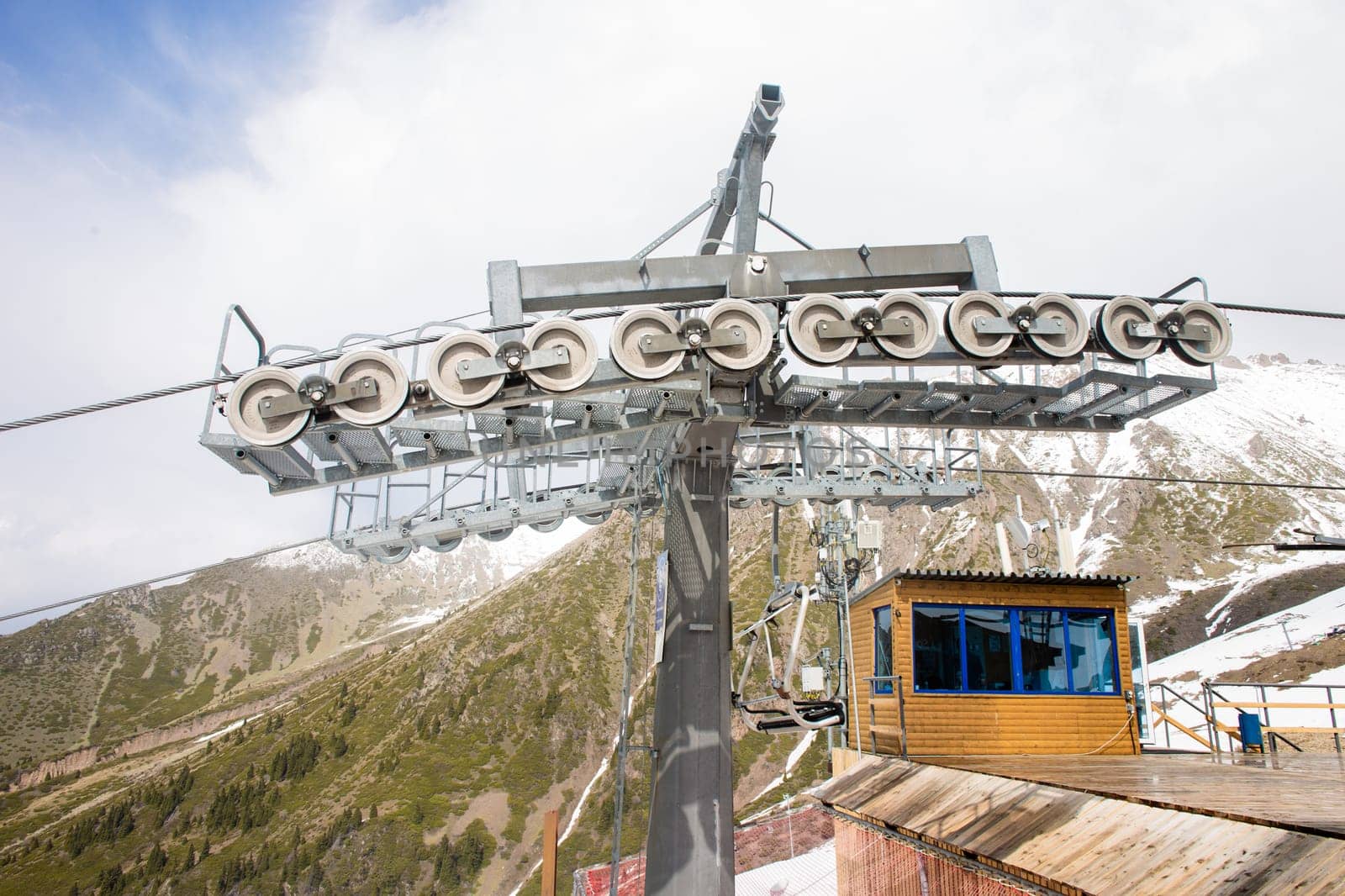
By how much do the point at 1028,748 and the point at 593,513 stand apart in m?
9.21

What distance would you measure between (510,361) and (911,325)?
3664 mm

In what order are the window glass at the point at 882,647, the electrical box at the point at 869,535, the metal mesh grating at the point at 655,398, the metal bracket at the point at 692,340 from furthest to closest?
the electrical box at the point at 869,535 < the window glass at the point at 882,647 < the metal mesh grating at the point at 655,398 < the metal bracket at the point at 692,340

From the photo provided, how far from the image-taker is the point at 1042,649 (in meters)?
13.3

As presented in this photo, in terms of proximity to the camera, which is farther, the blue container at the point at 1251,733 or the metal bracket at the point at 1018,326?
the blue container at the point at 1251,733

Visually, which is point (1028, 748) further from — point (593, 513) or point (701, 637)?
point (593, 513)

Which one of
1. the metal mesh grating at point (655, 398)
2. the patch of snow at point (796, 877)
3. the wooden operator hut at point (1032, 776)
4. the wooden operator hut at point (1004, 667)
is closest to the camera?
the wooden operator hut at point (1032, 776)

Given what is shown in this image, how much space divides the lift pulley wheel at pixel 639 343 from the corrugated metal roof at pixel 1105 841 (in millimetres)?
4994

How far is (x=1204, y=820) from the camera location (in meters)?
5.72

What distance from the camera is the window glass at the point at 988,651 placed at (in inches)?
513

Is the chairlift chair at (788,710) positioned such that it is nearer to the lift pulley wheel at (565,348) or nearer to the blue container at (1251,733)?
the lift pulley wheel at (565,348)

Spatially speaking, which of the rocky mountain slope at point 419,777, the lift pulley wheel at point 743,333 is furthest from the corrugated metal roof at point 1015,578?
the rocky mountain slope at point 419,777

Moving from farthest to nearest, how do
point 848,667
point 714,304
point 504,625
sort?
point 504,625 → point 848,667 → point 714,304

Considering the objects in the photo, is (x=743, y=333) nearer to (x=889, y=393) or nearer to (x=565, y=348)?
(x=565, y=348)

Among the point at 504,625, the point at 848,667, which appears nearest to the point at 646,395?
the point at 848,667
